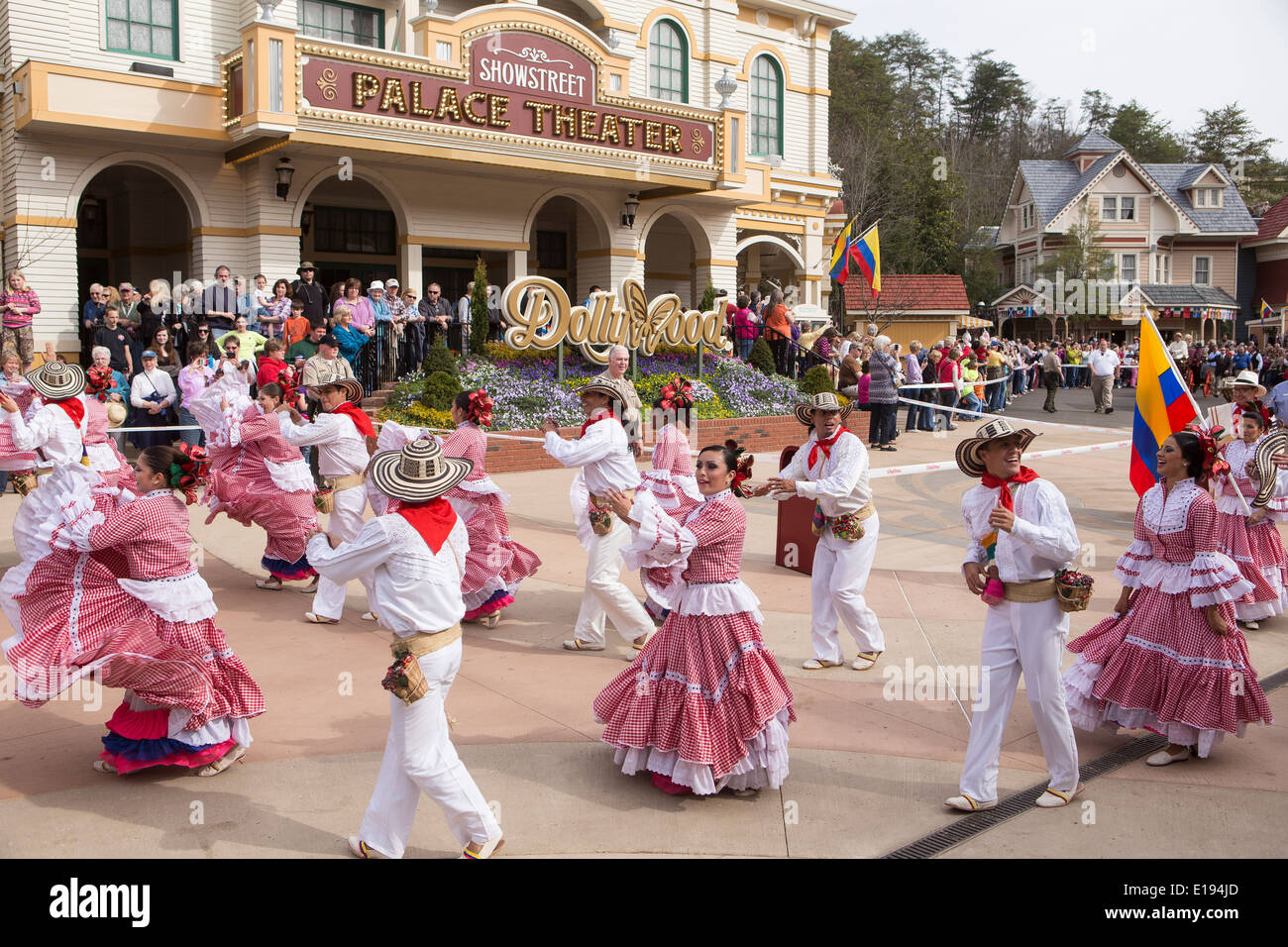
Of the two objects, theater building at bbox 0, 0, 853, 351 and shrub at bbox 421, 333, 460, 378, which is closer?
shrub at bbox 421, 333, 460, 378

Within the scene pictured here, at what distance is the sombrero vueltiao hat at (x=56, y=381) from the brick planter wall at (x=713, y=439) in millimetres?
7659

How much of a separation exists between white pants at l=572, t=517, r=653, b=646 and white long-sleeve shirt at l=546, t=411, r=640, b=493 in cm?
31

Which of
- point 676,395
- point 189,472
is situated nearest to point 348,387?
point 676,395

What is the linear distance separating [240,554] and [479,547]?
366cm

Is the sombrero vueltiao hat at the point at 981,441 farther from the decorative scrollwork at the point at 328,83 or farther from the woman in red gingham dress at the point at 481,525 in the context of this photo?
the decorative scrollwork at the point at 328,83

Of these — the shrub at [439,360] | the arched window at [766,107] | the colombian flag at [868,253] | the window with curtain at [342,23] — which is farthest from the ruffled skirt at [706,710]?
the arched window at [766,107]

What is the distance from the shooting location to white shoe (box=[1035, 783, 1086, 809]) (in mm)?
5430

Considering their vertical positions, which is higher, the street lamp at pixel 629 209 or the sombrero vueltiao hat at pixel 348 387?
the street lamp at pixel 629 209

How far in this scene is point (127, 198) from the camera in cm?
2105

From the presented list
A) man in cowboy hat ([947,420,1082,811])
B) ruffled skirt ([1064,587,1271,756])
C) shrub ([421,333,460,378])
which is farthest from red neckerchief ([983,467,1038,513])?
shrub ([421,333,460,378])

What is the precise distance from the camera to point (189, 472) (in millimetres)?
5688

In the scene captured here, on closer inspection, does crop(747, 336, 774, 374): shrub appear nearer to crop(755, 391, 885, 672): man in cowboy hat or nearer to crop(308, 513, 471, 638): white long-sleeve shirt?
crop(755, 391, 885, 672): man in cowboy hat

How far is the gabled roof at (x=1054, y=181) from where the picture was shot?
5025cm

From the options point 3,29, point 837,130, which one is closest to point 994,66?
point 837,130
